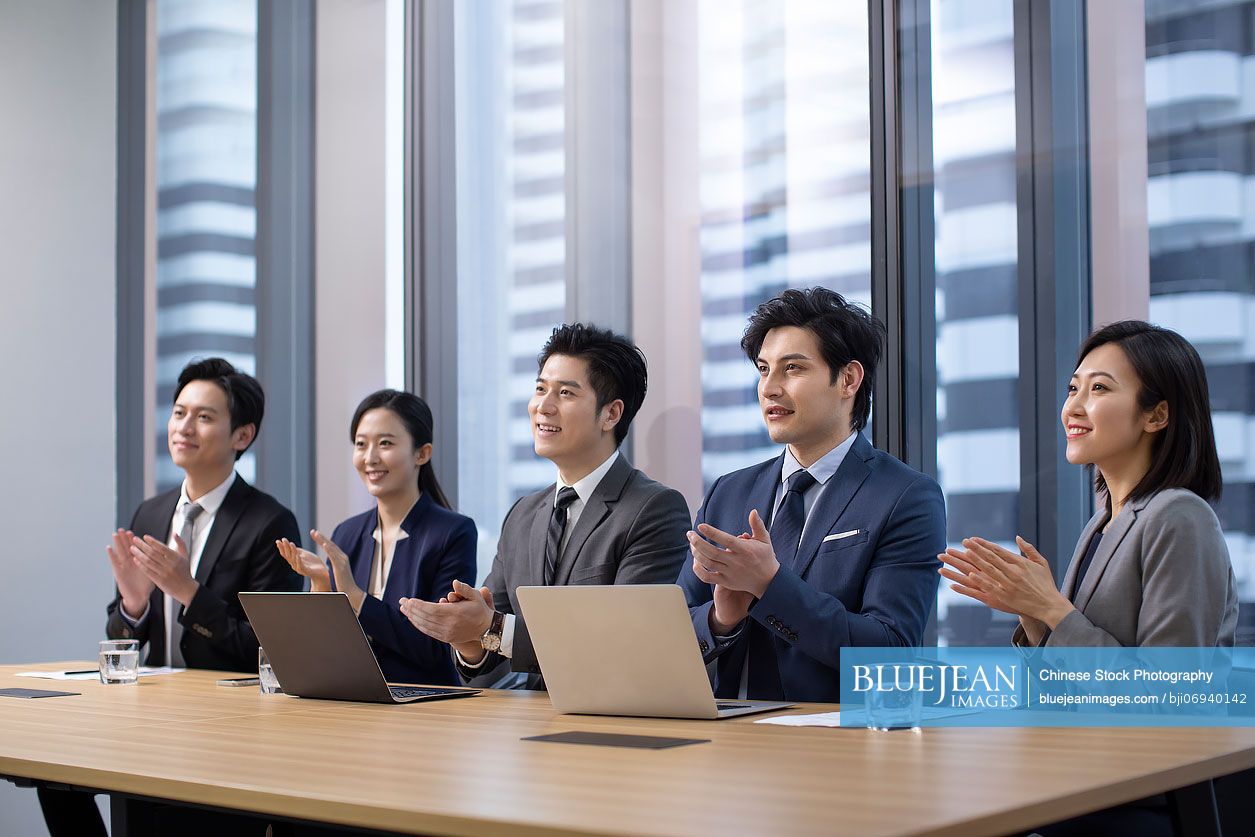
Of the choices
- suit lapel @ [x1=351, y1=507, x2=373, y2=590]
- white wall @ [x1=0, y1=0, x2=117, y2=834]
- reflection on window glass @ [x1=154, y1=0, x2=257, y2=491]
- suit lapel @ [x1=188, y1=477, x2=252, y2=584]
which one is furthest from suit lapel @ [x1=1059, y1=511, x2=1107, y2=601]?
white wall @ [x1=0, y1=0, x2=117, y2=834]

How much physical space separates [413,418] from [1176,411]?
239 centimetres

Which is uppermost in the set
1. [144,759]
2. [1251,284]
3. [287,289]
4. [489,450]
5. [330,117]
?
[330,117]

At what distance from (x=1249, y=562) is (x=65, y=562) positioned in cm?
462

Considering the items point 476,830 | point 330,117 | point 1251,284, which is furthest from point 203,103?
point 476,830

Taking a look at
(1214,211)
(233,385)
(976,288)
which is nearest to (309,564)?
(233,385)

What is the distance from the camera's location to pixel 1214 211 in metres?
3.22

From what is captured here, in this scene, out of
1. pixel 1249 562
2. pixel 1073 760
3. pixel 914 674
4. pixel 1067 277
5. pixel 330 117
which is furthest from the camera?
pixel 330 117

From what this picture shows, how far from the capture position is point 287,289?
557 centimetres

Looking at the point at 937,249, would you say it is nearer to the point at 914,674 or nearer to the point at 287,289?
the point at 914,674

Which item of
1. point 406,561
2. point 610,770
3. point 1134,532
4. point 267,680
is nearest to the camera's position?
point 610,770

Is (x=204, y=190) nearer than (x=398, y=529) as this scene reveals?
No

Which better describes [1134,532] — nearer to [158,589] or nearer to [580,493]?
[580,493]

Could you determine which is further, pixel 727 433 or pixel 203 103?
pixel 203 103

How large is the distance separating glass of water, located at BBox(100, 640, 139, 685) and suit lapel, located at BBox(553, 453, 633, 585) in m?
1.12
